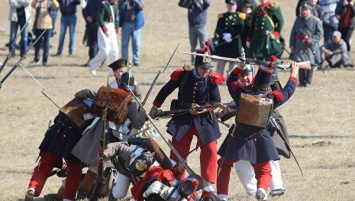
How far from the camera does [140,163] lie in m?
9.95

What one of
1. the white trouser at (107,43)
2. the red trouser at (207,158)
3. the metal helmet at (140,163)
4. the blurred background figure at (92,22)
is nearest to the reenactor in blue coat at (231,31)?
the white trouser at (107,43)

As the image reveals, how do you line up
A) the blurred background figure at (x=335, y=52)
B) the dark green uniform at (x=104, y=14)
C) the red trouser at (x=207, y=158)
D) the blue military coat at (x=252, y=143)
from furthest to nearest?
the blurred background figure at (x=335, y=52), the dark green uniform at (x=104, y=14), the red trouser at (x=207, y=158), the blue military coat at (x=252, y=143)

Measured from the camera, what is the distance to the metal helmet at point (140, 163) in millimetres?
9953

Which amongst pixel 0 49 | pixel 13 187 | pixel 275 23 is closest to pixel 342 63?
pixel 275 23

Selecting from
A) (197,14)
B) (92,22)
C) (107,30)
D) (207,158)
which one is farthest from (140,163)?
(92,22)

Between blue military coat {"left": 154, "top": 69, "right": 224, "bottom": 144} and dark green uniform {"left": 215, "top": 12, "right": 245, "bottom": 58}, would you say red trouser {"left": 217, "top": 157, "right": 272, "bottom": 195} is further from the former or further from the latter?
dark green uniform {"left": 215, "top": 12, "right": 245, "bottom": 58}

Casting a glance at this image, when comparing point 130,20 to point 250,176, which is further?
point 130,20

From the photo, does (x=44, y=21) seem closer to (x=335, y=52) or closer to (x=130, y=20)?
(x=130, y=20)

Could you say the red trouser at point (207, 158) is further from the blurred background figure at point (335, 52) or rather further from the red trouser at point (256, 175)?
the blurred background figure at point (335, 52)

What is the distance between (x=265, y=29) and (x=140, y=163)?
9.34 metres

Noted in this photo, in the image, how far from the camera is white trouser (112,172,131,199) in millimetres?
11062

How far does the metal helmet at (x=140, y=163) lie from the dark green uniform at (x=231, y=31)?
31.4 ft

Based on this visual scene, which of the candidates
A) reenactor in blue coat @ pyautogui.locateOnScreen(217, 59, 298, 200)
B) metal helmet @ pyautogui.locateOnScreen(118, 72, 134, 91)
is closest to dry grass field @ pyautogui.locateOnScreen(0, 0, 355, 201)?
reenactor in blue coat @ pyautogui.locateOnScreen(217, 59, 298, 200)

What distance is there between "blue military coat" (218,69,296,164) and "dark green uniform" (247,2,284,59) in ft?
26.1
